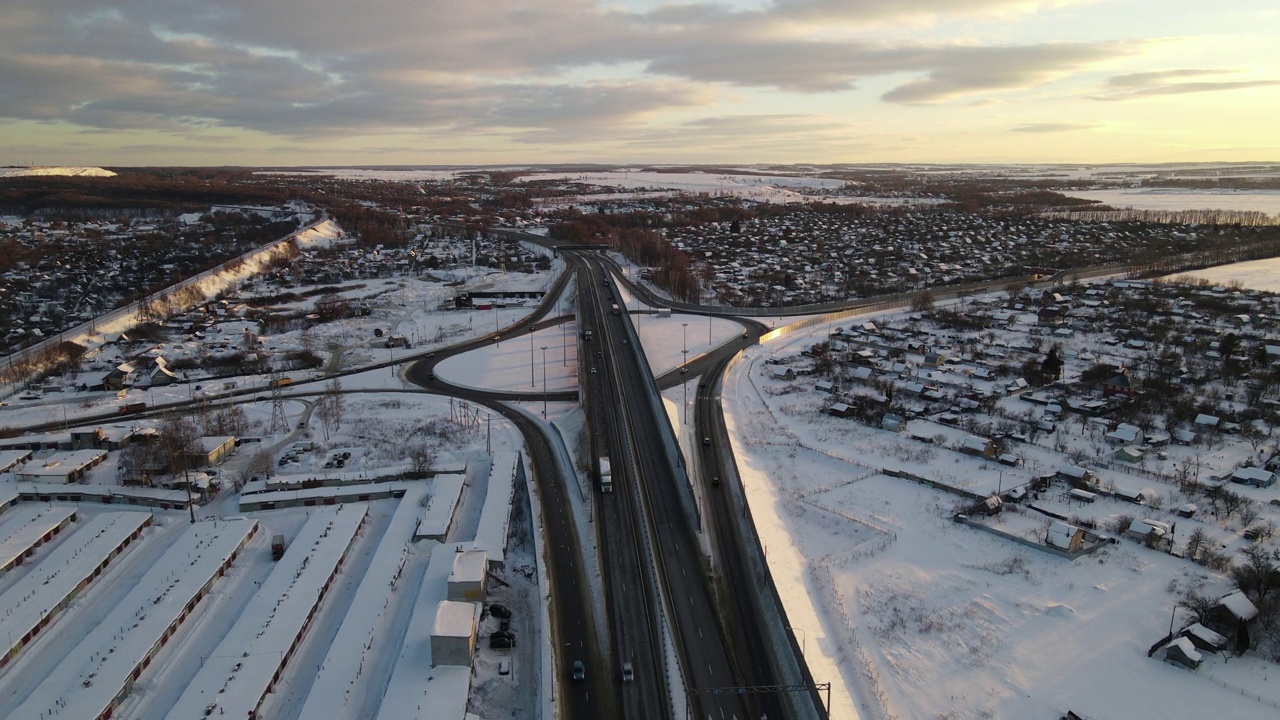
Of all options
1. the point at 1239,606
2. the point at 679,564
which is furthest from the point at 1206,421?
the point at 679,564

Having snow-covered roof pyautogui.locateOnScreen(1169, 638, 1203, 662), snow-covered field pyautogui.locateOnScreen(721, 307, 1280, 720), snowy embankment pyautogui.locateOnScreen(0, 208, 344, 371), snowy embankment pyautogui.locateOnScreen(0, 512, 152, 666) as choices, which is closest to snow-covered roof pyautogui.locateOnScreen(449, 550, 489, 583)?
snow-covered field pyautogui.locateOnScreen(721, 307, 1280, 720)

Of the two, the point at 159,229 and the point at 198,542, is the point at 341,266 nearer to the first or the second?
the point at 159,229

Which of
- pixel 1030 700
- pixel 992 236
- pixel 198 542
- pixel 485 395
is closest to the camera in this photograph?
pixel 1030 700

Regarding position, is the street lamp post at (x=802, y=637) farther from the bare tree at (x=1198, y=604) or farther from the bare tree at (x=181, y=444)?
the bare tree at (x=181, y=444)

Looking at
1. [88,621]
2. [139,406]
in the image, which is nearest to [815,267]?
[139,406]

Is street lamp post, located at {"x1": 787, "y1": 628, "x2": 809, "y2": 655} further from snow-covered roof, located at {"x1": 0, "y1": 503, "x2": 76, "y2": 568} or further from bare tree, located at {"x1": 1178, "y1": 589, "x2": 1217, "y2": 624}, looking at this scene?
snow-covered roof, located at {"x1": 0, "y1": 503, "x2": 76, "y2": 568}

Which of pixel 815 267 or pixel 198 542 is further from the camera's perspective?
pixel 815 267

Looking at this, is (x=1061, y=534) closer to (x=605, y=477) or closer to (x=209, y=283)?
(x=605, y=477)

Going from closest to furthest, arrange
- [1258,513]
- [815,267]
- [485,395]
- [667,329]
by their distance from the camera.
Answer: [1258,513] → [485,395] → [667,329] → [815,267]

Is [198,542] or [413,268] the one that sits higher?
[413,268]
